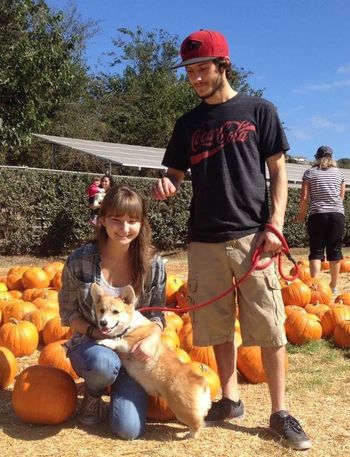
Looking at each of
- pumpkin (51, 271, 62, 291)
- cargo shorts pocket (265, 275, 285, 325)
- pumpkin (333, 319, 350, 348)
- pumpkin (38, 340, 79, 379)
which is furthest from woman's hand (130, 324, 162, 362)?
pumpkin (51, 271, 62, 291)

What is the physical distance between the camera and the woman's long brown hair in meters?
3.22

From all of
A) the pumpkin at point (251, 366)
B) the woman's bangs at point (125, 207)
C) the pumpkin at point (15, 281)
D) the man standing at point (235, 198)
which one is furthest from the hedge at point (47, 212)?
the man standing at point (235, 198)

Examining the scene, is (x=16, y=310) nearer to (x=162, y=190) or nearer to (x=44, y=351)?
(x=44, y=351)

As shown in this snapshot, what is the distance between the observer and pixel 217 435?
3090mm

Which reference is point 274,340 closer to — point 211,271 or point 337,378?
point 211,271

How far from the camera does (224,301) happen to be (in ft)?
10.7

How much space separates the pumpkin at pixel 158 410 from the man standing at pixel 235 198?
273 millimetres

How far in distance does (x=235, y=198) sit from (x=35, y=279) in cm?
438

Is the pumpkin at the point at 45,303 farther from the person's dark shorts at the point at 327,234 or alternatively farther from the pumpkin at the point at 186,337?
the person's dark shorts at the point at 327,234

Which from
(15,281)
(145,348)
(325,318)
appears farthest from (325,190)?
(145,348)

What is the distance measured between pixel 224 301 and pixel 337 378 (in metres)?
1.47

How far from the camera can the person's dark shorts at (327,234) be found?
7188 mm

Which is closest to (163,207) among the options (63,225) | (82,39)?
(63,225)

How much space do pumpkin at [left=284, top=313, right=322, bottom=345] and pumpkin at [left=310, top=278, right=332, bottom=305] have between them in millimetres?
1087
